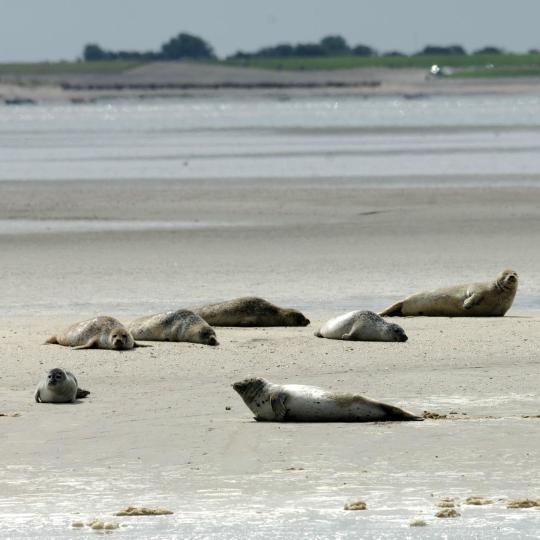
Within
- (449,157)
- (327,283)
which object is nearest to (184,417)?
(327,283)

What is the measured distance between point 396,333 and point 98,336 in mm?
2055

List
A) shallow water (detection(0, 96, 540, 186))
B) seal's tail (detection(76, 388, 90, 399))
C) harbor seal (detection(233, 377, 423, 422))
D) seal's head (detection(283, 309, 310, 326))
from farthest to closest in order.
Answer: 1. shallow water (detection(0, 96, 540, 186))
2. seal's head (detection(283, 309, 310, 326))
3. seal's tail (detection(76, 388, 90, 399))
4. harbor seal (detection(233, 377, 423, 422))

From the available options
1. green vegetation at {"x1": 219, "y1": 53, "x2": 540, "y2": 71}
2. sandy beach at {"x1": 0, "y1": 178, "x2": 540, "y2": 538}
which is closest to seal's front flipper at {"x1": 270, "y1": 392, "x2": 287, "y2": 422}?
sandy beach at {"x1": 0, "y1": 178, "x2": 540, "y2": 538}

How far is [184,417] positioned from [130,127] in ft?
182

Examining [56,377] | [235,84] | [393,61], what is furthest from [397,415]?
[393,61]

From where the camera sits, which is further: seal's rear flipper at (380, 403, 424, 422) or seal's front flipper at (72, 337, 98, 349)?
seal's front flipper at (72, 337, 98, 349)

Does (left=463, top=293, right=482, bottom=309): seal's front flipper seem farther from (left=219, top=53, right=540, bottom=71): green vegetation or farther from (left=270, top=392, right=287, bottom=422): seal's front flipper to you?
(left=219, top=53, right=540, bottom=71): green vegetation

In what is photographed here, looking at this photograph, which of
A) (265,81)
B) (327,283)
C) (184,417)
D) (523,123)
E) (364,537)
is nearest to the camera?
(364,537)

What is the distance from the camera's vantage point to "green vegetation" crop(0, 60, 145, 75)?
17275cm

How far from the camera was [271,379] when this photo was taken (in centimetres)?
960

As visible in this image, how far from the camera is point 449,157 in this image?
1390 inches

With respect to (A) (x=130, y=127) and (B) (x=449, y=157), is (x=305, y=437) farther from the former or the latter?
(A) (x=130, y=127)

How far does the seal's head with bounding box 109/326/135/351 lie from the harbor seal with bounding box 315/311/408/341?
1483 mm

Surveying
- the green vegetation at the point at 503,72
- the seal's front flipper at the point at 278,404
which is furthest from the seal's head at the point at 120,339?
the green vegetation at the point at 503,72
